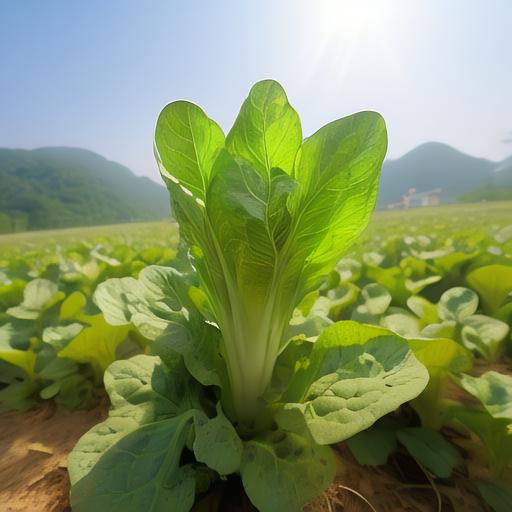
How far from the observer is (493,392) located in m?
0.87

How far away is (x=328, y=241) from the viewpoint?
0.88m

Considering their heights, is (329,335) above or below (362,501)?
above

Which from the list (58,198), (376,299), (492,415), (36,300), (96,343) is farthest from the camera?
(58,198)

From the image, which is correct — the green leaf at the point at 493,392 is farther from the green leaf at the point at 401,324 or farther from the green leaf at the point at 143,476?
the green leaf at the point at 143,476

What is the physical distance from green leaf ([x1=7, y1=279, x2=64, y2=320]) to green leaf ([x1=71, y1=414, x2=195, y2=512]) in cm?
98

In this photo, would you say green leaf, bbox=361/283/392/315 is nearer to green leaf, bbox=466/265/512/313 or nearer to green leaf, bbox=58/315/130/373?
green leaf, bbox=466/265/512/313

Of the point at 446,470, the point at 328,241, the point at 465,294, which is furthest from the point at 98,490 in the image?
the point at 465,294

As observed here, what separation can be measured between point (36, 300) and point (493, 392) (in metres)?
1.65

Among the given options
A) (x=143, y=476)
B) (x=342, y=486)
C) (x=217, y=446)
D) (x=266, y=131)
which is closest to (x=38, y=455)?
(x=143, y=476)

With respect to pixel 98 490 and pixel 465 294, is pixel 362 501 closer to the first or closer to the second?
pixel 98 490

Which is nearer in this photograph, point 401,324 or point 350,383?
point 350,383

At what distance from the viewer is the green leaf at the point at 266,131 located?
74 cm

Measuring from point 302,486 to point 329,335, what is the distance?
0.32 m

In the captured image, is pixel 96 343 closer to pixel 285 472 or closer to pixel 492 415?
pixel 285 472
